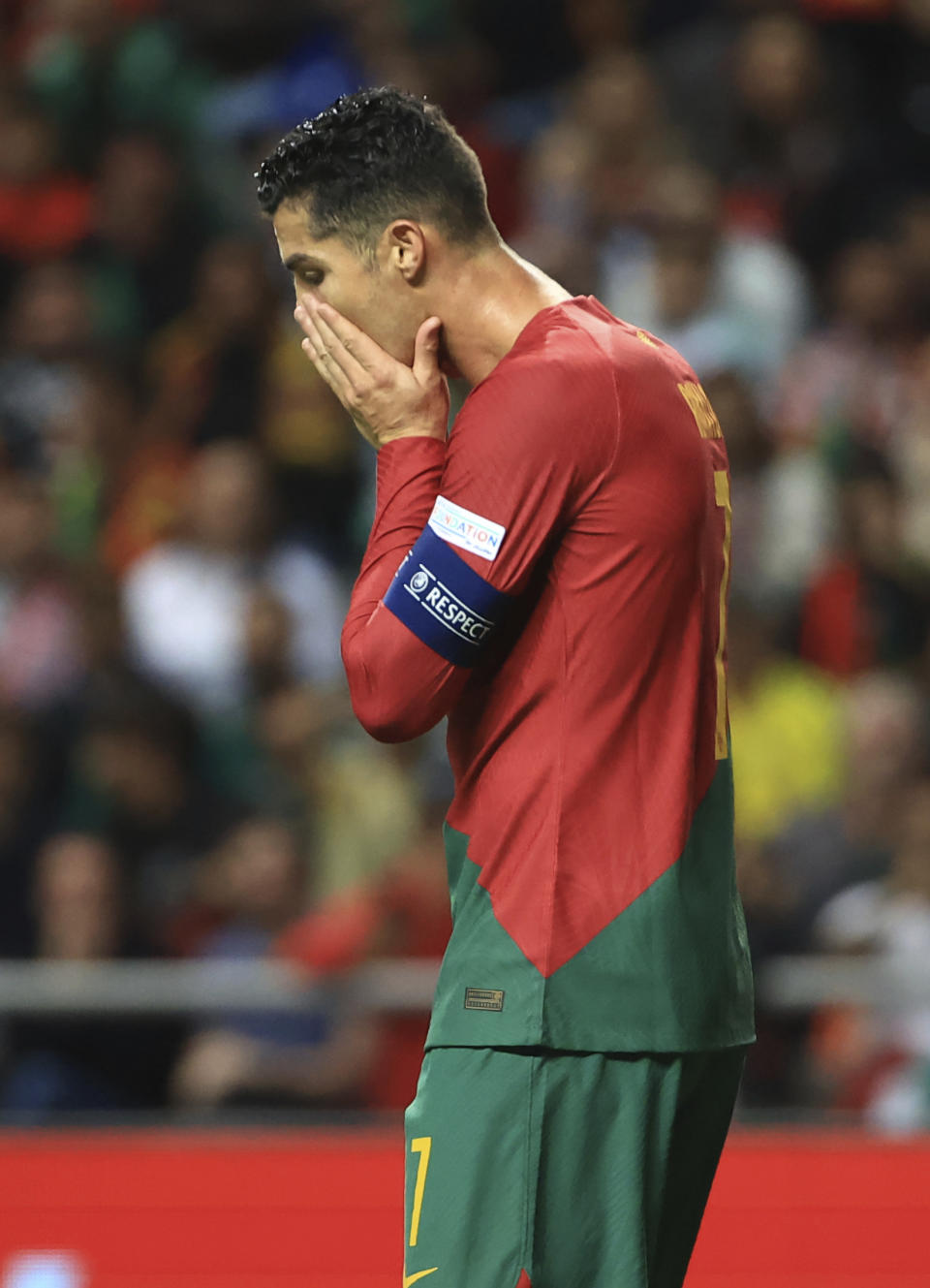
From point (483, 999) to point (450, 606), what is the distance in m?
0.44

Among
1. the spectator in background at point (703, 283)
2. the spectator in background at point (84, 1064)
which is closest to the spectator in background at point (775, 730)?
the spectator in background at point (703, 283)

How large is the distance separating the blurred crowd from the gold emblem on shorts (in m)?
2.67

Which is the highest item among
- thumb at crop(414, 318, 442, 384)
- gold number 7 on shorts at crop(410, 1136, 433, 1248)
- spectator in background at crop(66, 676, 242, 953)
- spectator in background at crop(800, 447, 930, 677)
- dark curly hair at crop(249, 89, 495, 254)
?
spectator in background at crop(800, 447, 930, 677)

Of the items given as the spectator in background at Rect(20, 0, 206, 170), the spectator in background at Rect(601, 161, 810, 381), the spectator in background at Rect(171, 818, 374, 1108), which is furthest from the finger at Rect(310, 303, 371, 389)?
the spectator in background at Rect(20, 0, 206, 170)

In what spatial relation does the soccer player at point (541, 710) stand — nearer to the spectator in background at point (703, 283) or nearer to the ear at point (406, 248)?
the ear at point (406, 248)

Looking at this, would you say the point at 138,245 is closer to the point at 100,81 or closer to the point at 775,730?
the point at 100,81

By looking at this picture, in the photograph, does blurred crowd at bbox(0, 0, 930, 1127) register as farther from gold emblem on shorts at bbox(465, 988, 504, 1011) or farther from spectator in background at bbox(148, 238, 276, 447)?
gold emblem on shorts at bbox(465, 988, 504, 1011)

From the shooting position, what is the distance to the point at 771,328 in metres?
6.90

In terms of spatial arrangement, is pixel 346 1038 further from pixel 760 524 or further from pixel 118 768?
pixel 760 524

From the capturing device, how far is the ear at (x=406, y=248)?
2.47 metres

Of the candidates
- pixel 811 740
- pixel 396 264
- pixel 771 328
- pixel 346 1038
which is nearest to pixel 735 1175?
pixel 346 1038

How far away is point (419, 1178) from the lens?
238cm

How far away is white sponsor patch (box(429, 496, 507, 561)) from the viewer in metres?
2.33

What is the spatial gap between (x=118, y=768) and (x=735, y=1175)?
7.32 feet
